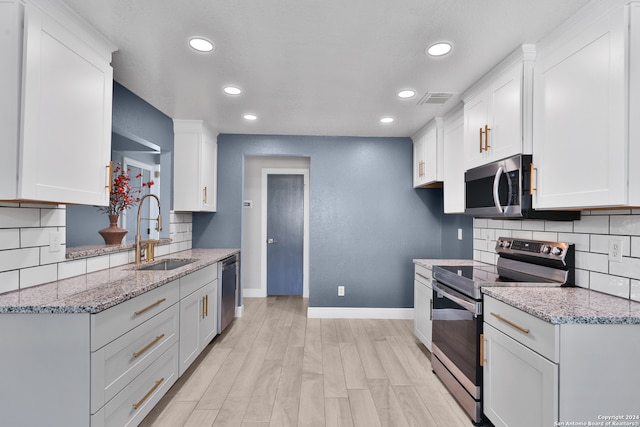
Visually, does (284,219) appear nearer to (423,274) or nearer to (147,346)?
(423,274)

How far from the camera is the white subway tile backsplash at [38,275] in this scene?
1.68m

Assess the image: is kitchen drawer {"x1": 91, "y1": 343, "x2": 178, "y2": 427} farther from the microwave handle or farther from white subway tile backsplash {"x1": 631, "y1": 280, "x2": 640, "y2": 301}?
white subway tile backsplash {"x1": 631, "y1": 280, "x2": 640, "y2": 301}

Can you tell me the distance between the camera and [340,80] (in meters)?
2.38

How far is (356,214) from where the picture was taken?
13.2 ft

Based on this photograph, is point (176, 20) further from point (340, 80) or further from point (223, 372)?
point (223, 372)

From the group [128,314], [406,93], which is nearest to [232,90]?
[406,93]

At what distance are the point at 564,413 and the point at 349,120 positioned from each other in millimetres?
2812

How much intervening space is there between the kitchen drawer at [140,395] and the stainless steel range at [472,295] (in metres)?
1.91

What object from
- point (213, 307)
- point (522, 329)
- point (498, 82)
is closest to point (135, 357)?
point (213, 307)

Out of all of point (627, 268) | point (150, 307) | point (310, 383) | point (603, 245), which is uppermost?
point (603, 245)

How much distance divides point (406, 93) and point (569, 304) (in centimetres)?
187

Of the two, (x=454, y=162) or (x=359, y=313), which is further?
(x=359, y=313)

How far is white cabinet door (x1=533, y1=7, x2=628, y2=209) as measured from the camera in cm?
139

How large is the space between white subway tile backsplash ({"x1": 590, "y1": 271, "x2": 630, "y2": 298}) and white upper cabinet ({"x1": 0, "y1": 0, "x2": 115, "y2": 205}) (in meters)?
2.84
